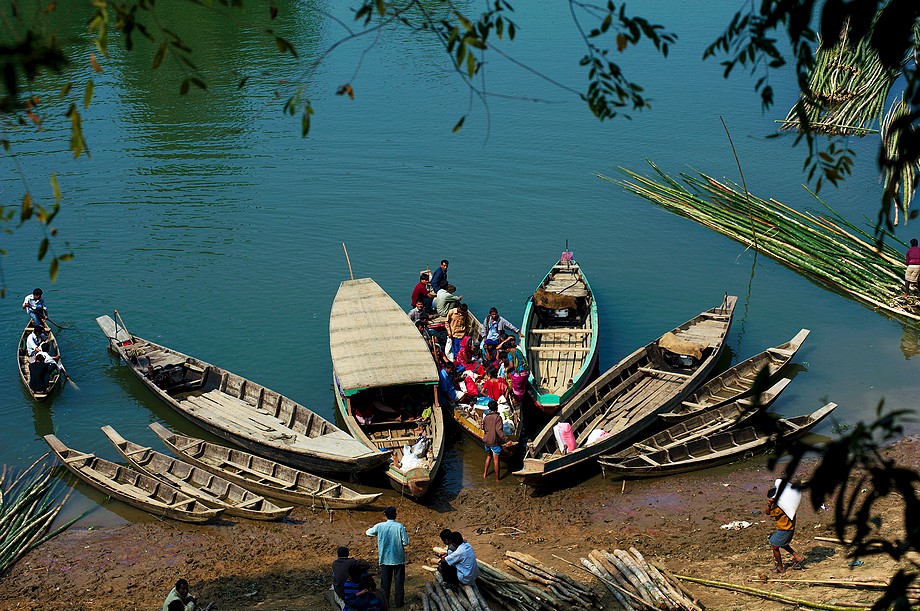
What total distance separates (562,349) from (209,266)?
39.3 feet

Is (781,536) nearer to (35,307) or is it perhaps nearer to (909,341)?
(909,341)

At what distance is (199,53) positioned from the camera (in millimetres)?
44875

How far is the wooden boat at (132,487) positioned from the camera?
51.5 ft

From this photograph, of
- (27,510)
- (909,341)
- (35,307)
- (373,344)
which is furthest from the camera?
(909,341)

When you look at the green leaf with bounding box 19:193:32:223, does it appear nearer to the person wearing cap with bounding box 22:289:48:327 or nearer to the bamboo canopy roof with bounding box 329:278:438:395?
the bamboo canopy roof with bounding box 329:278:438:395

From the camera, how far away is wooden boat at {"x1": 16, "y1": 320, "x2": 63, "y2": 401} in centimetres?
2012

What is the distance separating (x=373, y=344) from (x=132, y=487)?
5.47 m

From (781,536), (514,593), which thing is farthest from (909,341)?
(514,593)

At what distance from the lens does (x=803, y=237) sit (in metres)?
25.9

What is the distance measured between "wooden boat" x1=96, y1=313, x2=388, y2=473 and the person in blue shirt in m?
3.51

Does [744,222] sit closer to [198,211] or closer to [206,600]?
[198,211]

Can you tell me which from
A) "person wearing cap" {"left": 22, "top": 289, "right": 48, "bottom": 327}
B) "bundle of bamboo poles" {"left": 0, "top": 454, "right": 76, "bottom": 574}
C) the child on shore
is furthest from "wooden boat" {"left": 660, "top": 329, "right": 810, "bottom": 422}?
"person wearing cap" {"left": 22, "top": 289, "right": 48, "bottom": 327}

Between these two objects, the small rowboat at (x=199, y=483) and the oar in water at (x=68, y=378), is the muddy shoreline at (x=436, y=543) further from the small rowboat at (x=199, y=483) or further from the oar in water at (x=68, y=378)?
the oar in water at (x=68, y=378)

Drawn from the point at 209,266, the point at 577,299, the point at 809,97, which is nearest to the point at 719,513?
the point at 577,299
